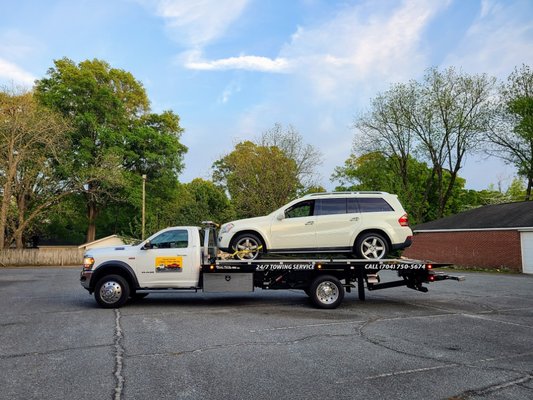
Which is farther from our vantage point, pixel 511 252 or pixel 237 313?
pixel 511 252

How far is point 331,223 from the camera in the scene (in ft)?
35.4

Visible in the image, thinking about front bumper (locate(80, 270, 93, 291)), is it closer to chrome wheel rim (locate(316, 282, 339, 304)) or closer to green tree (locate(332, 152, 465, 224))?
chrome wheel rim (locate(316, 282, 339, 304))

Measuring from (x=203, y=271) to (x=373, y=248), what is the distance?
4.07 m

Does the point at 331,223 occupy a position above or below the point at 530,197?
below

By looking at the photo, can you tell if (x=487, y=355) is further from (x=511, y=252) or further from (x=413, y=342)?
(x=511, y=252)

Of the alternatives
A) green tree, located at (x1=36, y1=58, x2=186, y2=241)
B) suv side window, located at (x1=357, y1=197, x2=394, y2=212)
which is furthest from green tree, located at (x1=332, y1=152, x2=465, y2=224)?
suv side window, located at (x1=357, y1=197, x2=394, y2=212)

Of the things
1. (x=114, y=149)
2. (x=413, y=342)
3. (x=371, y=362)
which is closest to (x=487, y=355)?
(x=413, y=342)

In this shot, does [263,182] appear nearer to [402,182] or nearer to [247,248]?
[402,182]

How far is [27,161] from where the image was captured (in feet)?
116

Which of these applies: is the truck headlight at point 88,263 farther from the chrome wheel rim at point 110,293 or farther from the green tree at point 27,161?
the green tree at point 27,161

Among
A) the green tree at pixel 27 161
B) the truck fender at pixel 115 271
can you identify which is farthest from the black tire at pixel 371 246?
the green tree at pixel 27 161

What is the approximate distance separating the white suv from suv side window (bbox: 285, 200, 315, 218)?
24 mm

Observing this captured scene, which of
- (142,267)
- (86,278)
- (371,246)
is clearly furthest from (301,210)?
(86,278)

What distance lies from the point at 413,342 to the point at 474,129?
40149 mm
